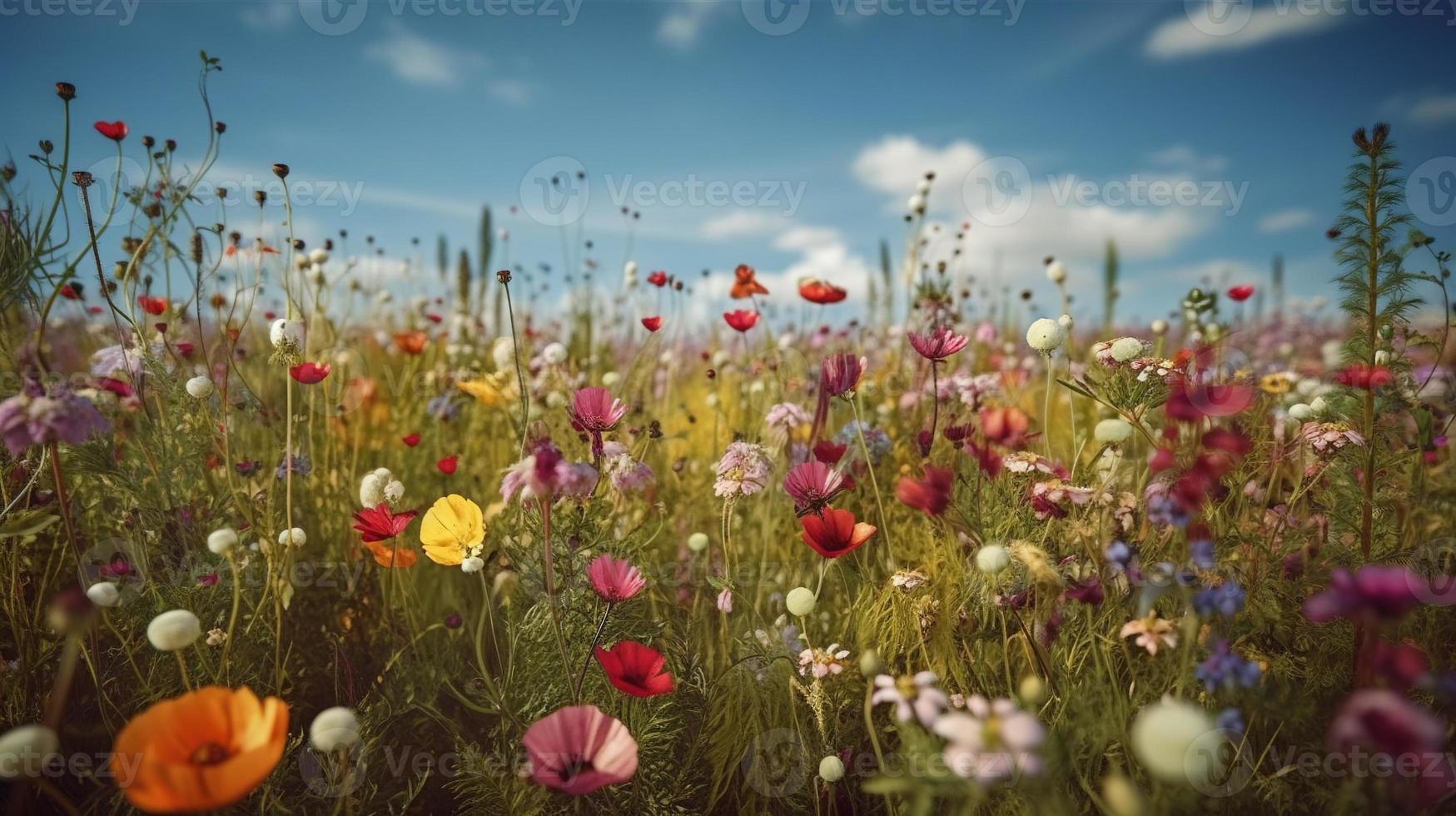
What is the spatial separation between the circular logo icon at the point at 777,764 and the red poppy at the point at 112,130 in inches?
73.6

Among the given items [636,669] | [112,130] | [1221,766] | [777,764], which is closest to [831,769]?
[777,764]

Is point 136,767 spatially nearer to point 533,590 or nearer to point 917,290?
point 533,590

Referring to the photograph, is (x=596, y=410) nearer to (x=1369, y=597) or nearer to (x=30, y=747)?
(x=30, y=747)

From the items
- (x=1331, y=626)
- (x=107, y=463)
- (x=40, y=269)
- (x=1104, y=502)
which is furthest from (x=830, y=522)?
(x=40, y=269)

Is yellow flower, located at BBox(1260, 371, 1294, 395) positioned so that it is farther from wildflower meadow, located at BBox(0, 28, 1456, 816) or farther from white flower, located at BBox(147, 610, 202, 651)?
white flower, located at BBox(147, 610, 202, 651)

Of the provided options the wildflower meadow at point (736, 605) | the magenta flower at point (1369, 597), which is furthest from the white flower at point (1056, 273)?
the magenta flower at point (1369, 597)

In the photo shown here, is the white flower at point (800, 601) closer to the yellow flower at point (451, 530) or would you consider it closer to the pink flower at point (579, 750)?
the pink flower at point (579, 750)

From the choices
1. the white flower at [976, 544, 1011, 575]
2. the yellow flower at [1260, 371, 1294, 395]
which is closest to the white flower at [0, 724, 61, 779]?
the white flower at [976, 544, 1011, 575]

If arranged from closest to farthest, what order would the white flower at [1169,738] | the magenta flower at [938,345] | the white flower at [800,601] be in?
the white flower at [1169,738]
the white flower at [800,601]
the magenta flower at [938,345]

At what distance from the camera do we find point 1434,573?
4.43ft

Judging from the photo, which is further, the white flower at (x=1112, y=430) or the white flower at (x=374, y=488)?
the white flower at (x=374, y=488)

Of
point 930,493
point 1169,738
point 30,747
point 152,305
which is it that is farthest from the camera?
point 152,305

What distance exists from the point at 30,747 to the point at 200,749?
0.44ft

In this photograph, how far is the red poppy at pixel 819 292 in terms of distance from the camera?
6.95 ft
